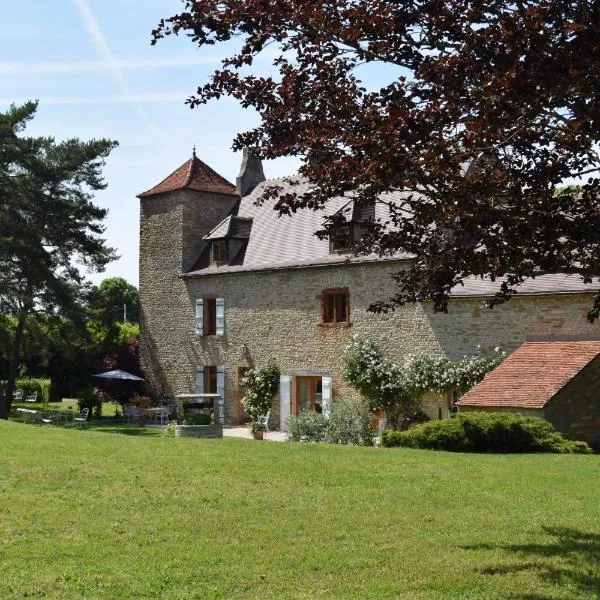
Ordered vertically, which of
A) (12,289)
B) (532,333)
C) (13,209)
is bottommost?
(532,333)

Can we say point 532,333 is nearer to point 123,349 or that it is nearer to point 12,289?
point 12,289

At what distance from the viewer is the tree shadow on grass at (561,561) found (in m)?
7.20

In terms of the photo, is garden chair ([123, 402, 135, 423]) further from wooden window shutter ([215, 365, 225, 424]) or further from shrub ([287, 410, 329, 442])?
shrub ([287, 410, 329, 442])

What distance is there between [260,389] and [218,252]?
5510 mm

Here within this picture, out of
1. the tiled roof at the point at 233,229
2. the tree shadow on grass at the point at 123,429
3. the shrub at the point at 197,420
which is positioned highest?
the tiled roof at the point at 233,229

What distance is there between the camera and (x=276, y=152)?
803cm

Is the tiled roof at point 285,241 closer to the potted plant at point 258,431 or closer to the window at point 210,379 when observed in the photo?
the window at point 210,379

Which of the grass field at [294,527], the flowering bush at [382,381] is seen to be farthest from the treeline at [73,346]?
the grass field at [294,527]

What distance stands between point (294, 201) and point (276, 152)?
57 centimetres

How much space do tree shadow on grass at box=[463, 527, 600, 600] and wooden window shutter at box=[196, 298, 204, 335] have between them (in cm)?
2335

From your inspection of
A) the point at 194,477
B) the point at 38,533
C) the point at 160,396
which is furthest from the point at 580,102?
the point at 160,396

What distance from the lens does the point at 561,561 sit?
794 cm

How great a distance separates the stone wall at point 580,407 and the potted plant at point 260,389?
11.6m

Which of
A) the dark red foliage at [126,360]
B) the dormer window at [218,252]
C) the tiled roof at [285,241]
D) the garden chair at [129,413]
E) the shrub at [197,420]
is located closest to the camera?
the shrub at [197,420]
